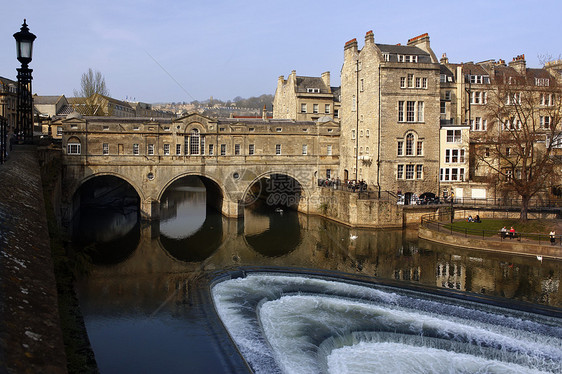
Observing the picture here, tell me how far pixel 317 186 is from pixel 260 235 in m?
10.4

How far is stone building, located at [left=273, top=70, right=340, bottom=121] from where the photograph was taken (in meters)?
56.2

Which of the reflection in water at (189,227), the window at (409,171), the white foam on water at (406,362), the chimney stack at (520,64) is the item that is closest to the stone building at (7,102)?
the reflection in water at (189,227)

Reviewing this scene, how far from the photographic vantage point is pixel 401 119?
134 ft

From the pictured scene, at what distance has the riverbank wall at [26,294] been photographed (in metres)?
3.54

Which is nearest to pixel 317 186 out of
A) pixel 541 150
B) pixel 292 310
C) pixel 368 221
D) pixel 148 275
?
pixel 368 221

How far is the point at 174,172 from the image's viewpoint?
134 feet

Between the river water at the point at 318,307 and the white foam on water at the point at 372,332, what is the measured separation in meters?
0.05

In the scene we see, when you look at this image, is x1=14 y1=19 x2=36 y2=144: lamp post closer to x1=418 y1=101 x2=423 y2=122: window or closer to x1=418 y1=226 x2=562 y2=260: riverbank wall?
x1=418 y1=226 x2=562 y2=260: riverbank wall

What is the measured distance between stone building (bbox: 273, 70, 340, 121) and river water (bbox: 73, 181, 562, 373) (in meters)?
26.2

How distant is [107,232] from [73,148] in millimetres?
8167

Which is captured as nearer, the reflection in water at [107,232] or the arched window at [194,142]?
the reflection in water at [107,232]

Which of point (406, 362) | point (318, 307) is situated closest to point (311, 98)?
point (318, 307)

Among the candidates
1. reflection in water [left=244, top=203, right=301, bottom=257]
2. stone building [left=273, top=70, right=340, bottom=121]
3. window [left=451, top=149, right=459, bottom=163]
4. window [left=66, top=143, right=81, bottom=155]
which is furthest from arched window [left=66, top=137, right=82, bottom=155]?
window [left=451, top=149, right=459, bottom=163]

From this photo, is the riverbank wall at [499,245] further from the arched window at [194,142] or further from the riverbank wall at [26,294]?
the riverbank wall at [26,294]
